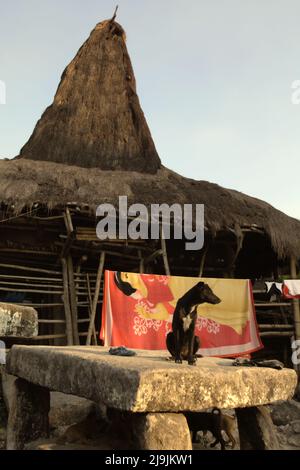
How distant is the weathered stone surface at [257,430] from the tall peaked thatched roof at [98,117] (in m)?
8.92

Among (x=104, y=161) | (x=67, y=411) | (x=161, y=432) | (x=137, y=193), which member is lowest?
(x=67, y=411)

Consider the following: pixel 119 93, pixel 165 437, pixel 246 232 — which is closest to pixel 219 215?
pixel 246 232

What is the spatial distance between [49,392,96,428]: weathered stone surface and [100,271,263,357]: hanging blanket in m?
2.16

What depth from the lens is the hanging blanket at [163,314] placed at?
24.1 feet

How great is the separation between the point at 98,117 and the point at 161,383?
1123cm

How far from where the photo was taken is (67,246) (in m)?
8.62

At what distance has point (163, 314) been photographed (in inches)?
307

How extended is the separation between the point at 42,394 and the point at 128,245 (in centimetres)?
550

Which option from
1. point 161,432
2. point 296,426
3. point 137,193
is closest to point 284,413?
point 296,426

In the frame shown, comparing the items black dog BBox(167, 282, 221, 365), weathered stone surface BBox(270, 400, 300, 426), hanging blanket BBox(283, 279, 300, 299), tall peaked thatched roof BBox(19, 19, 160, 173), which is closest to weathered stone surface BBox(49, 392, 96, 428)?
black dog BBox(167, 282, 221, 365)

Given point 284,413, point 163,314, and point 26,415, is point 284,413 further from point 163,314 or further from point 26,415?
point 26,415

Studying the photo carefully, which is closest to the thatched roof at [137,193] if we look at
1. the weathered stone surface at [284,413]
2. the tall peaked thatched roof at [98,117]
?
the tall peaked thatched roof at [98,117]

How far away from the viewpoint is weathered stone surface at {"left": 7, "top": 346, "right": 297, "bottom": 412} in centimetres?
232

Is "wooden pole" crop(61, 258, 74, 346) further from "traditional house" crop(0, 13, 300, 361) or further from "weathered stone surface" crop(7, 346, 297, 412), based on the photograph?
"weathered stone surface" crop(7, 346, 297, 412)
